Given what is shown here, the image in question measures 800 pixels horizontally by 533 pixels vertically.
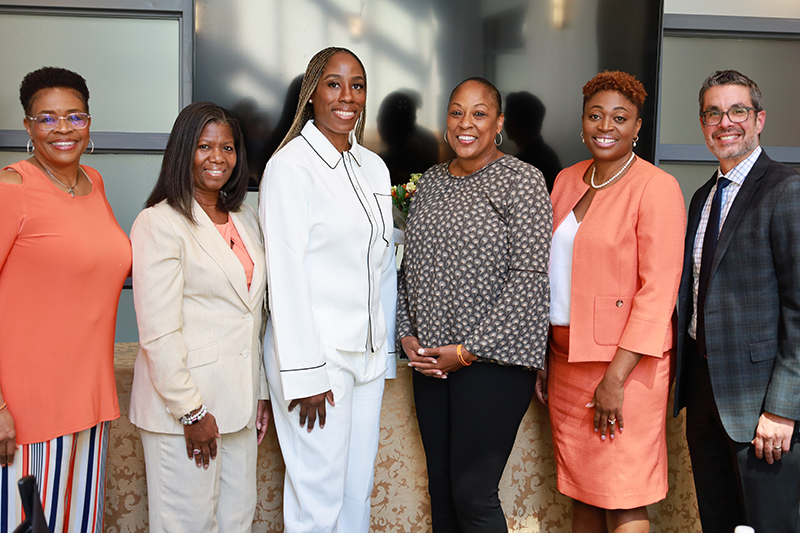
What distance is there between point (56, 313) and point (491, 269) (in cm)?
117

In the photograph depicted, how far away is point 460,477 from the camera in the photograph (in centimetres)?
171

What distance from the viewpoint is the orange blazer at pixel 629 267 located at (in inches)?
63.7

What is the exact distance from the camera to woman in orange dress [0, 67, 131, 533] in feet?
4.61

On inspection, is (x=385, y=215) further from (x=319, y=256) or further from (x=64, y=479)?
(x=64, y=479)

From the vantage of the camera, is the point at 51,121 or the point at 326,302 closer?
the point at 51,121

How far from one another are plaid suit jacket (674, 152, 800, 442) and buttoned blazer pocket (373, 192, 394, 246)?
0.95 meters

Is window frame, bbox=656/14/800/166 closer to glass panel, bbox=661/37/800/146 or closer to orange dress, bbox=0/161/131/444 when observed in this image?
glass panel, bbox=661/37/800/146

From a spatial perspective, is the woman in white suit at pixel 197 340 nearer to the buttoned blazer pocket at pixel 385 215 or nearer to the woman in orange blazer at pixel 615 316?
the buttoned blazer pocket at pixel 385 215

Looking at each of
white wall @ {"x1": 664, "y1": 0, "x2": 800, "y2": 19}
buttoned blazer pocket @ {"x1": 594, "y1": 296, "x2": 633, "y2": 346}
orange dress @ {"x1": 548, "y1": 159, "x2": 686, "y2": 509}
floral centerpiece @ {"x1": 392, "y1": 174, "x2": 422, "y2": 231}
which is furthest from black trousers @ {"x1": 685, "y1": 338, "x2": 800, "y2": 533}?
white wall @ {"x1": 664, "y1": 0, "x2": 800, "y2": 19}

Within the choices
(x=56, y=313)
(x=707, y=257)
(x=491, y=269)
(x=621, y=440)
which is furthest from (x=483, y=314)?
(x=56, y=313)

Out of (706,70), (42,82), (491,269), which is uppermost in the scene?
(706,70)

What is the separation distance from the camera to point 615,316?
169 centimetres

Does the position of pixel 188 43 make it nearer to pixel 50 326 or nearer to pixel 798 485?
pixel 50 326

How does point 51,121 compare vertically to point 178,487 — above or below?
above
